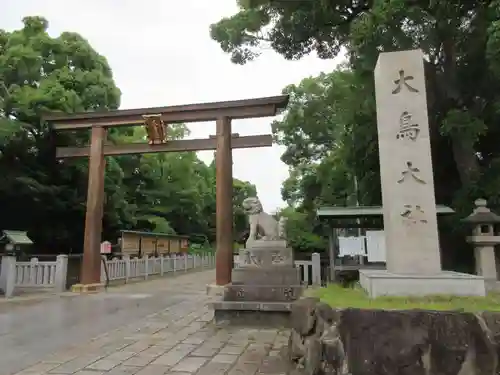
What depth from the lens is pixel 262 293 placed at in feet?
23.3

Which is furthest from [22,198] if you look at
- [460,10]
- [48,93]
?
[460,10]

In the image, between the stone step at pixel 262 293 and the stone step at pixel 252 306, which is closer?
the stone step at pixel 252 306

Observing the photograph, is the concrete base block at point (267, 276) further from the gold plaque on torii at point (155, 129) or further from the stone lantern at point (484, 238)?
the gold plaque on torii at point (155, 129)

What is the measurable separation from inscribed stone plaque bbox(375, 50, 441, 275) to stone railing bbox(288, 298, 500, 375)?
2042 mm

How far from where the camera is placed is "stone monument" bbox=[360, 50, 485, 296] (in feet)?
17.1

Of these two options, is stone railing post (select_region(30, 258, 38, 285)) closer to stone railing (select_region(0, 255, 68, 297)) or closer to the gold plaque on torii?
stone railing (select_region(0, 255, 68, 297))

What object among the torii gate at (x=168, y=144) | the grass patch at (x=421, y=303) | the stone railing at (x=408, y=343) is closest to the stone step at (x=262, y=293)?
the grass patch at (x=421, y=303)

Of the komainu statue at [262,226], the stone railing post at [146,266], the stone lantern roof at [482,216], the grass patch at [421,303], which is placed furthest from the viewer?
the stone railing post at [146,266]

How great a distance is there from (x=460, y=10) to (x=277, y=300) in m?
9.35

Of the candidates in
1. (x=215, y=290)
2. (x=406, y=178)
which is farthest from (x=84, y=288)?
(x=406, y=178)

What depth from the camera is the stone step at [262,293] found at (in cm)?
703

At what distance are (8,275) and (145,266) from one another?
6.93 meters

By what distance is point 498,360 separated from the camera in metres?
3.09

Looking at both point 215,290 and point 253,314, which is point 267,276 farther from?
point 215,290
